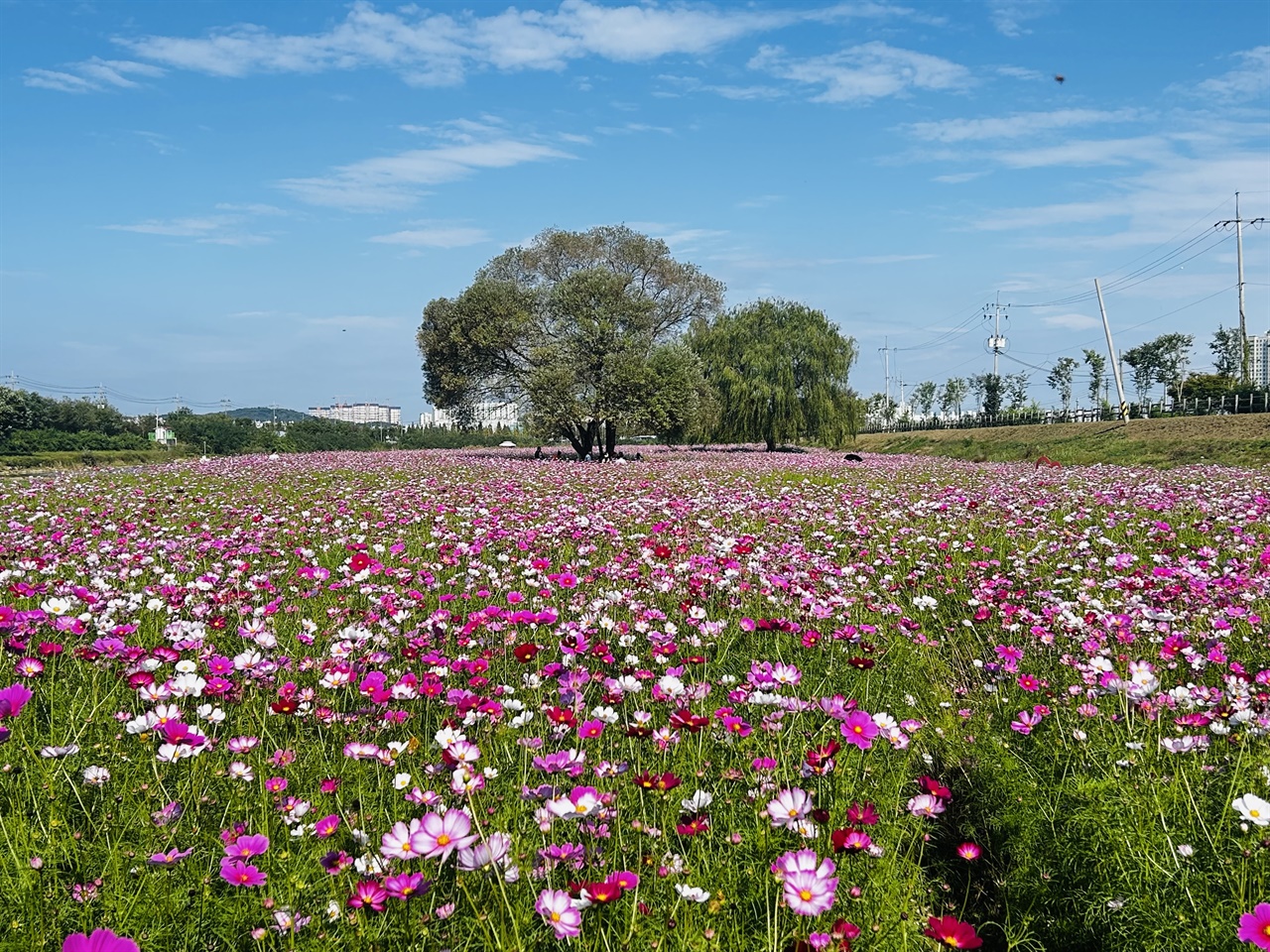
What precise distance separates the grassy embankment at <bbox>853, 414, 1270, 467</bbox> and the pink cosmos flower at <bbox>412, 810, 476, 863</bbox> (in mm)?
26855

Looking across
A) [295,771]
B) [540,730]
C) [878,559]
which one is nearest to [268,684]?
[295,771]

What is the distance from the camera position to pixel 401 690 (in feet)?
9.53

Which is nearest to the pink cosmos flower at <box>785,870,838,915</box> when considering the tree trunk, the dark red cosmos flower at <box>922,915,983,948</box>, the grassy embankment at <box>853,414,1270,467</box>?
the dark red cosmos flower at <box>922,915,983,948</box>

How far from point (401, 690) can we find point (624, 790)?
0.92m

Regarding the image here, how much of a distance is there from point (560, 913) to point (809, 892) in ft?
1.74

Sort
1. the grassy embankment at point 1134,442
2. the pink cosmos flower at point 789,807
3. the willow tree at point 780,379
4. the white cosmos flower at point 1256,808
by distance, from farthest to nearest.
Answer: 1. the willow tree at point 780,379
2. the grassy embankment at point 1134,442
3. the white cosmos flower at point 1256,808
4. the pink cosmos flower at point 789,807

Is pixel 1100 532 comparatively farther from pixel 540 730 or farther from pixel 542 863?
pixel 542 863

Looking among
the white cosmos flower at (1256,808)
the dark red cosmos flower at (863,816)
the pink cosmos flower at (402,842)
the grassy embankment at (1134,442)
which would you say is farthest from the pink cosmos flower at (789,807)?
the grassy embankment at (1134,442)

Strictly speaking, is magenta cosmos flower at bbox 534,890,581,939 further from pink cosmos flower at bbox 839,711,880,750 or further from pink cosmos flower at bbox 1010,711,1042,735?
pink cosmos flower at bbox 1010,711,1042,735

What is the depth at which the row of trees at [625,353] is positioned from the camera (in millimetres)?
28703

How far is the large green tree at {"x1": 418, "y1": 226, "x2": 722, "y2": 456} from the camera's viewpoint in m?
28.4

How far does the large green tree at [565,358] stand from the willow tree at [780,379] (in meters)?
3.32

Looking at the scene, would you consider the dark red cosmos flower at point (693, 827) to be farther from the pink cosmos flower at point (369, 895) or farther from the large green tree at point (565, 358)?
the large green tree at point (565, 358)

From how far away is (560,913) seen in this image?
65.5 inches
